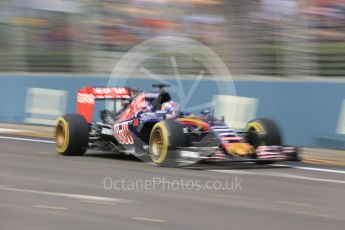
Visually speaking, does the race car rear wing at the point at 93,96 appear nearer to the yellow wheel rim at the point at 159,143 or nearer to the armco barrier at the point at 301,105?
the yellow wheel rim at the point at 159,143

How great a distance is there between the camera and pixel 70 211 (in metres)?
7.23

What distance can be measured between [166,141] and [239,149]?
105cm

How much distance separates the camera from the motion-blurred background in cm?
1295

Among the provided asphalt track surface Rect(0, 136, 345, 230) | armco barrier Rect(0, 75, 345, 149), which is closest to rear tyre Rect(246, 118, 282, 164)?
asphalt track surface Rect(0, 136, 345, 230)

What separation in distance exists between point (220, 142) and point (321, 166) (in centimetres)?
189

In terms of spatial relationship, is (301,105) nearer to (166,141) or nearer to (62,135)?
(166,141)

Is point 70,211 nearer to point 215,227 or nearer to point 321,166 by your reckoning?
point 215,227

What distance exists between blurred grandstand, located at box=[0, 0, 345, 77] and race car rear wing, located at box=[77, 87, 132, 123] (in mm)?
2767

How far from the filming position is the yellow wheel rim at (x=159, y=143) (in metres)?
10.4

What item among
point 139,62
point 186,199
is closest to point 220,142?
point 186,199

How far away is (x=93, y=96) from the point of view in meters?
12.5

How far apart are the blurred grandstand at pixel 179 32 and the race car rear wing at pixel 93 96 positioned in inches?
109

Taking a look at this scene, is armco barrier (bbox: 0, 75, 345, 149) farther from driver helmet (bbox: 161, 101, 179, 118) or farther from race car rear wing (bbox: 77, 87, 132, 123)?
driver helmet (bbox: 161, 101, 179, 118)

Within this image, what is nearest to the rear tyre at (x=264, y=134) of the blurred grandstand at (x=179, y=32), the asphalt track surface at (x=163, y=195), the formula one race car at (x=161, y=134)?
the formula one race car at (x=161, y=134)
